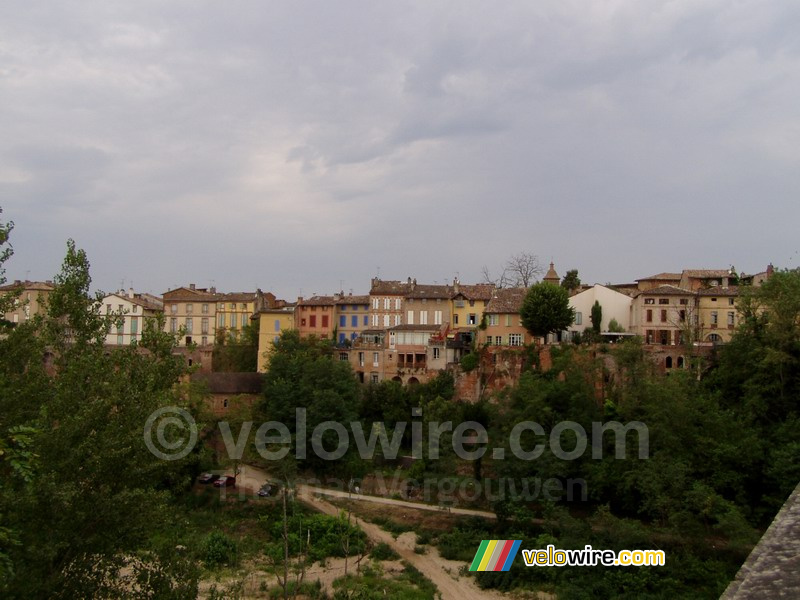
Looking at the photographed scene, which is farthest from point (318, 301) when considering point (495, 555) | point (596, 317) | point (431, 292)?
point (495, 555)

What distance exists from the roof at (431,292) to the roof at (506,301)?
123 inches

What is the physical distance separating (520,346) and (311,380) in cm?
1132

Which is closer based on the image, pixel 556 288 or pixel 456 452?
pixel 456 452

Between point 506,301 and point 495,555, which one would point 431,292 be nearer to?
point 506,301

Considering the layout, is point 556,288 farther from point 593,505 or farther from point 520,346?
point 593,505

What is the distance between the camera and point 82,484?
1122 centimetres

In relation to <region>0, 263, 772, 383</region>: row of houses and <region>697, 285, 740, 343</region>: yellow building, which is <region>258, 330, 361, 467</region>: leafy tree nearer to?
<region>0, 263, 772, 383</region>: row of houses

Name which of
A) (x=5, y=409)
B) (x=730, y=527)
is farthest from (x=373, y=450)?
(x=5, y=409)

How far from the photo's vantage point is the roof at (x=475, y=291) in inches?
1622

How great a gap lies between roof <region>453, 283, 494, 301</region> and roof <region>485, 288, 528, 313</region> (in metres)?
0.84

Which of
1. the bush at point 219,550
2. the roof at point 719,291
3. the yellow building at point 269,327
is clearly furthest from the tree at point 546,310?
the bush at point 219,550

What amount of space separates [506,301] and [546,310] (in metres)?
3.62

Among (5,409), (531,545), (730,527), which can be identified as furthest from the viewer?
(531,545)

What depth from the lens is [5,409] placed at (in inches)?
441
